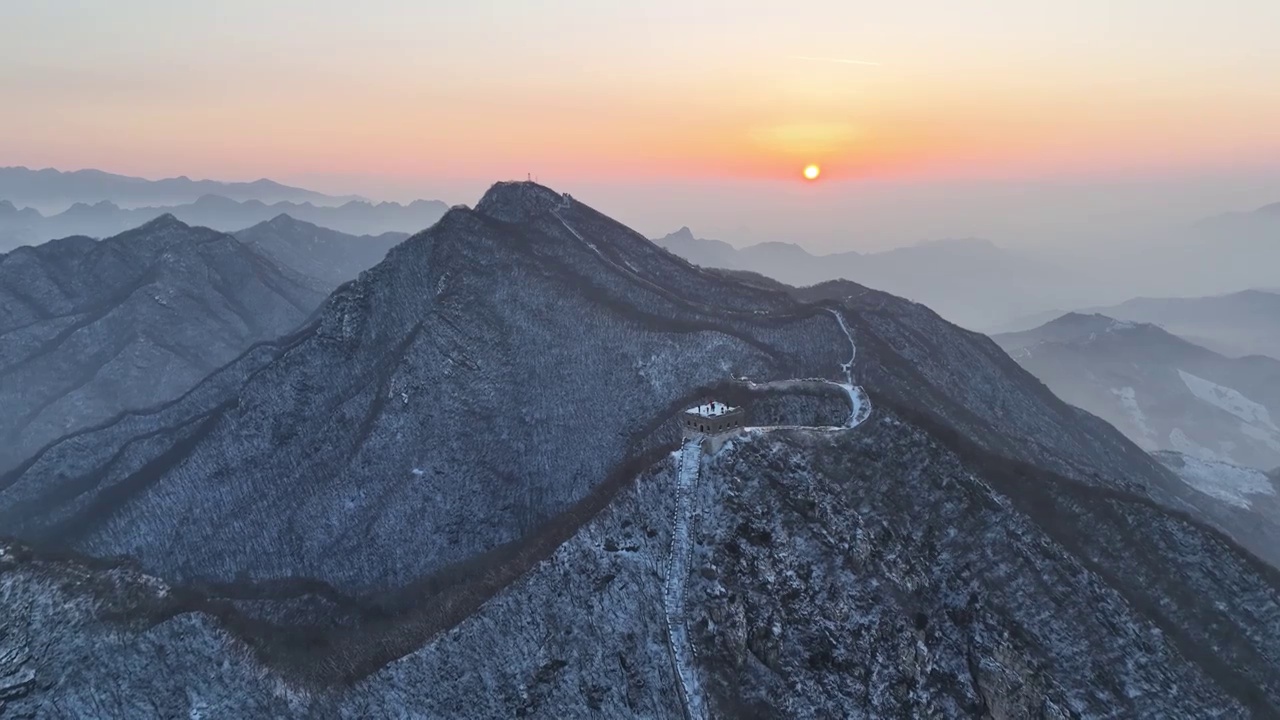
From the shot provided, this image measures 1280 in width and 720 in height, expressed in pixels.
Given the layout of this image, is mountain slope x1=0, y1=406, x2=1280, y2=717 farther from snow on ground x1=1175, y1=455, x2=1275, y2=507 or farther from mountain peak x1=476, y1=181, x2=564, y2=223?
snow on ground x1=1175, y1=455, x2=1275, y2=507

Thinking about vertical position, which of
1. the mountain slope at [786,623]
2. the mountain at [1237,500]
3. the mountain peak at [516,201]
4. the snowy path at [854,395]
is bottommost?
the mountain at [1237,500]

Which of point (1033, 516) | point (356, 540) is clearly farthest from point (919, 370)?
point (356, 540)

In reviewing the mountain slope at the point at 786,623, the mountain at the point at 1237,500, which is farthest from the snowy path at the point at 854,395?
the mountain at the point at 1237,500

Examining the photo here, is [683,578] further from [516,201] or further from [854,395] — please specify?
[516,201]

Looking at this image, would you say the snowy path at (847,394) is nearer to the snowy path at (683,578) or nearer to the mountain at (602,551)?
the snowy path at (683,578)

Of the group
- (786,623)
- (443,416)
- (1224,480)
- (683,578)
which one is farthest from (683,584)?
(1224,480)

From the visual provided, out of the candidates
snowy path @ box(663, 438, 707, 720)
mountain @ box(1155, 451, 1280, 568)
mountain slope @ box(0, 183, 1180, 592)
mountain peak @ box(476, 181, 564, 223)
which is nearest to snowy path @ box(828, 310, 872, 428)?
mountain slope @ box(0, 183, 1180, 592)
